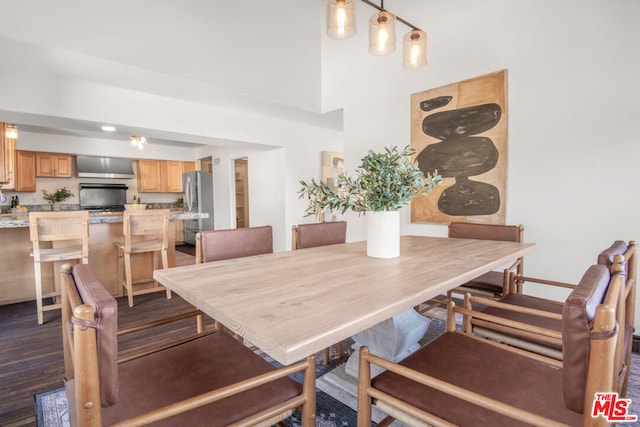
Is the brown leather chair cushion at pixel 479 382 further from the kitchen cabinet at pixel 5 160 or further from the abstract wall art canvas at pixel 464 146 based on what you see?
the kitchen cabinet at pixel 5 160

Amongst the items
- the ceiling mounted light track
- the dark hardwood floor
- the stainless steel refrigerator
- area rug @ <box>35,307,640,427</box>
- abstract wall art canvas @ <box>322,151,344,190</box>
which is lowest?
Result: area rug @ <box>35,307,640,427</box>

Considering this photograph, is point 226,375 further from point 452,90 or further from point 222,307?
point 452,90

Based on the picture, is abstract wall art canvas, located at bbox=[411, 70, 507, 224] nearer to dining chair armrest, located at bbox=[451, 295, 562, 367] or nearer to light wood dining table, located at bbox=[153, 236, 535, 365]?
light wood dining table, located at bbox=[153, 236, 535, 365]

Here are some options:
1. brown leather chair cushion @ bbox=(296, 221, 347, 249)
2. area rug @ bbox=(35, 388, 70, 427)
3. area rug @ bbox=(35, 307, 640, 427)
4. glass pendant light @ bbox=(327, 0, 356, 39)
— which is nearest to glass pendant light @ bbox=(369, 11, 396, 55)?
glass pendant light @ bbox=(327, 0, 356, 39)

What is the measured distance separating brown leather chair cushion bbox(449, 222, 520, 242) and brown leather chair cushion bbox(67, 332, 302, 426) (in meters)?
1.81

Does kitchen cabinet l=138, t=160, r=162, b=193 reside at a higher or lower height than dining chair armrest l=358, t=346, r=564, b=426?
higher

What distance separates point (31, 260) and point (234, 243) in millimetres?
2822

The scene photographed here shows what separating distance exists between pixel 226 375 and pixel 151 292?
2.87 m

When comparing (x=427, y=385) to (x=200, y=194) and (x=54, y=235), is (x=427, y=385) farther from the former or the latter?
(x=200, y=194)

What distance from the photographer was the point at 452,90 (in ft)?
9.64

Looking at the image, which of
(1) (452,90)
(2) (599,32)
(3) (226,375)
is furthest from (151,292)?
(2) (599,32)

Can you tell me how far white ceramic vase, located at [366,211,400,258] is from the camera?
1.47 metres

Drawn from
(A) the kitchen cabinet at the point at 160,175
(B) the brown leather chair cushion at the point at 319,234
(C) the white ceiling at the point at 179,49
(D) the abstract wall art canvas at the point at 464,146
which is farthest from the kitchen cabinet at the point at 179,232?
(B) the brown leather chair cushion at the point at 319,234

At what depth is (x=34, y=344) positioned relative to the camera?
7.35ft
